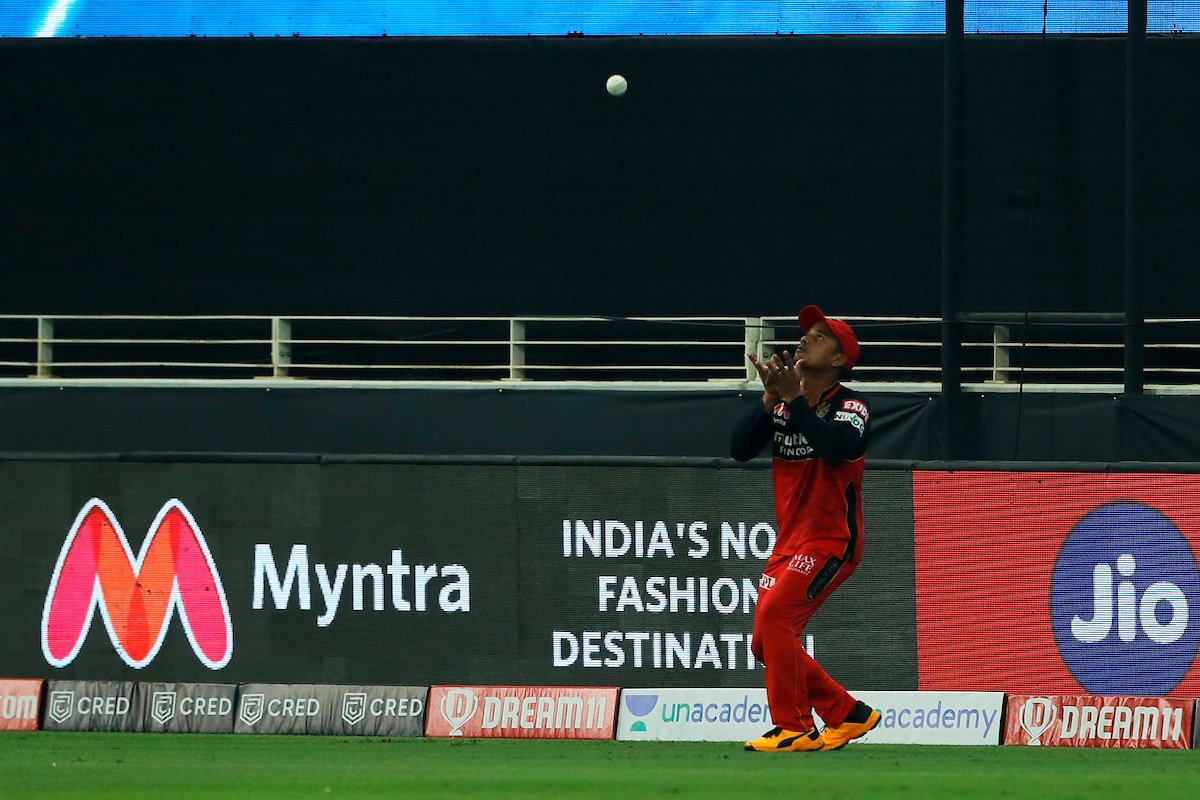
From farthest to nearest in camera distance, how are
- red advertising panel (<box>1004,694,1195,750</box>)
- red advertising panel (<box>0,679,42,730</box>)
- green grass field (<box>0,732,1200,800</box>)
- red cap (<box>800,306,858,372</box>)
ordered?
red advertising panel (<box>0,679,42,730</box>) < red advertising panel (<box>1004,694,1195,750</box>) < red cap (<box>800,306,858,372</box>) < green grass field (<box>0,732,1200,800</box>)

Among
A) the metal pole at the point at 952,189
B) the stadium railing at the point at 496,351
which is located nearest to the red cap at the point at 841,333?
the metal pole at the point at 952,189

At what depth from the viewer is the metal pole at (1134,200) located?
13.3 m

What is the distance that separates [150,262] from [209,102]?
7.21ft

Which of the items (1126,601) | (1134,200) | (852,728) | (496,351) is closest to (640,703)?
(852,728)

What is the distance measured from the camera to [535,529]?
27.7 feet

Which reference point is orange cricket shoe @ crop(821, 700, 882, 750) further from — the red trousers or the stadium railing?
the stadium railing

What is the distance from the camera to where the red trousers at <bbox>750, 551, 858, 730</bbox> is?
21.1ft

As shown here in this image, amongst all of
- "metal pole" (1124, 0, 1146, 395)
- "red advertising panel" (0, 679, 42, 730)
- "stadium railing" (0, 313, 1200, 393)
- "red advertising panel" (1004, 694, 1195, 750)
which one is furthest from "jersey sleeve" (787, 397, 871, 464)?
"stadium railing" (0, 313, 1200, 393)

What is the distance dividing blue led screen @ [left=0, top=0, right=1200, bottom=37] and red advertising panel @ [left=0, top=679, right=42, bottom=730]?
12883 millimetres

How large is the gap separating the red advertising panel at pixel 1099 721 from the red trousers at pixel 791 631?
70.3 inches

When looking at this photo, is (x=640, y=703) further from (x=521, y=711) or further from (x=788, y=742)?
(x=788, y=742)

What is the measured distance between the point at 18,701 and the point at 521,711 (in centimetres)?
276

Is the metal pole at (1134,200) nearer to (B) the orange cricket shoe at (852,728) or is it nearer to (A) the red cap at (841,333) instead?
(A) the red cap at (841,333)

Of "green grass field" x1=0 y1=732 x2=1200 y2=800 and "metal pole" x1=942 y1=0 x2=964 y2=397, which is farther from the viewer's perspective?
"metal pole" x1=942 y1=0 x2=964 y2=397
